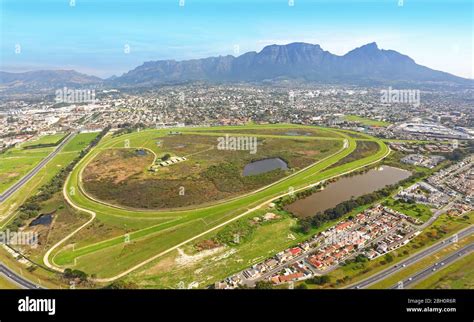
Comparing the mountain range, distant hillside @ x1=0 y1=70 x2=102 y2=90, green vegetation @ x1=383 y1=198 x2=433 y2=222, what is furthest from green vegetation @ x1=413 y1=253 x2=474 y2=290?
distant hillside @ x1=0 y1=70 x2=102 y2=90

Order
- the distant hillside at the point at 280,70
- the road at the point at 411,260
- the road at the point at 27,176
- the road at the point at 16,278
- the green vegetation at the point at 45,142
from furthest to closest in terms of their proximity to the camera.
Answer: the distant hillside at the point at 280,70, the green vegetation at the point at 45,142, the road at the point at 27,176, the road at the point at 16,278, the road at the point at 411,260

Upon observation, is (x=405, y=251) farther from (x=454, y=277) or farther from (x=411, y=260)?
(x=454, y=277)

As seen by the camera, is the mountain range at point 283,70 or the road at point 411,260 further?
the mountain range at point 283,70

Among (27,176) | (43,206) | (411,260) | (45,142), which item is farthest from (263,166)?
(45,142)

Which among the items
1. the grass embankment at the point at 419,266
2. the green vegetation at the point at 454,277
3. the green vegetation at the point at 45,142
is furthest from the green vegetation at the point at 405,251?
the green vegetation at the point at 45,142

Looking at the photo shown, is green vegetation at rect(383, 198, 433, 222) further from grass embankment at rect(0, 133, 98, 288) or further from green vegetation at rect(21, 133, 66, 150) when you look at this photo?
green vegetation at rect(21, 133, 66, 150)

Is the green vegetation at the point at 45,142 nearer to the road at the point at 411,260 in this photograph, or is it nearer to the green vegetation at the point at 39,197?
the green vegetation at the point at 39,197
